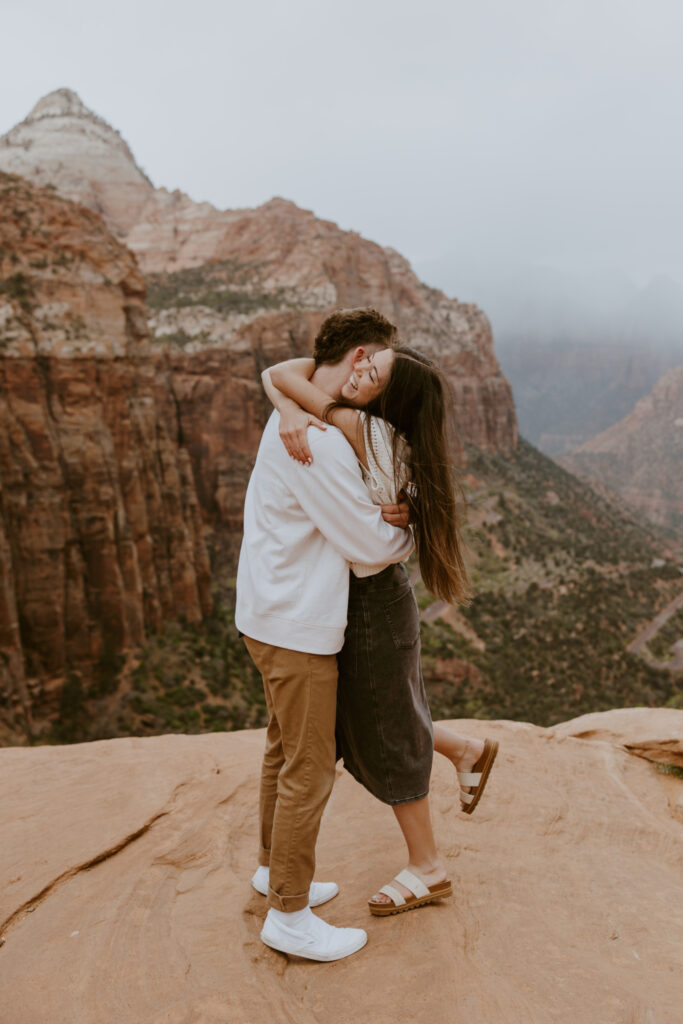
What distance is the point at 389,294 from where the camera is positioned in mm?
65000

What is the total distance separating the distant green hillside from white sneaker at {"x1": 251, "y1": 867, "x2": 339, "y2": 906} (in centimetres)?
179

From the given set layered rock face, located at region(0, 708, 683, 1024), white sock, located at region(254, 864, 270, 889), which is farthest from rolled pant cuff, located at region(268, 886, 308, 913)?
white sock, located at region(254, 864, 270, 889)

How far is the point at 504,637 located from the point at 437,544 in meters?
32.8

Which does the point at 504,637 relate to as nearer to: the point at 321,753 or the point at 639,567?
the point at 639,567

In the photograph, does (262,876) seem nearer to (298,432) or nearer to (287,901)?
(287,901)

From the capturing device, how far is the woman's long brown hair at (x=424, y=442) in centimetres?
265

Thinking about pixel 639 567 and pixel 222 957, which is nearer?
pixel 222 957

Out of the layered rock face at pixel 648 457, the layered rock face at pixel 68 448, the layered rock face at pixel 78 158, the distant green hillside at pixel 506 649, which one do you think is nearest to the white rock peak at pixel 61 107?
the layered rock face at pixel 78 158

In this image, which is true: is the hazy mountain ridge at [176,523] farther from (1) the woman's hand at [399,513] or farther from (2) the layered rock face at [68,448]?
(1) the woman's hand at [399,513]

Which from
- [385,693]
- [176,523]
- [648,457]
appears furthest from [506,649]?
[648,457]

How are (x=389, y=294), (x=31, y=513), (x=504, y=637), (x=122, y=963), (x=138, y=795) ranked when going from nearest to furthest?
(x=122, y=963) → (x=138, y=795) → (x=31, y=513) → (x=504, y=637) → (x=389, y=294)

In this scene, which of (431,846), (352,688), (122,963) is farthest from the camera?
(431,846)

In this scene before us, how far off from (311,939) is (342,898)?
517mm

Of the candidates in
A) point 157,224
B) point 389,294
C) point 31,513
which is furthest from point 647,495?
point 31,513
